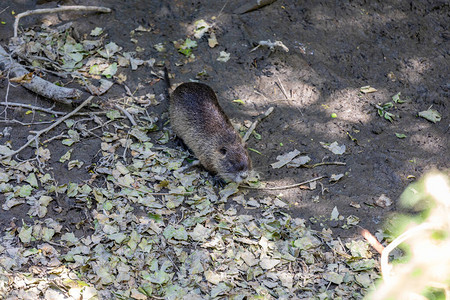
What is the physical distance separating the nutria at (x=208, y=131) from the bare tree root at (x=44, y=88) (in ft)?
3.48

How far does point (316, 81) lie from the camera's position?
5461 mm

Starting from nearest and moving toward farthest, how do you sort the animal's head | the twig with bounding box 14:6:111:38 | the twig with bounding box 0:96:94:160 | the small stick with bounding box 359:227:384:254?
the small stick with bounding box 359:227:384:254
the twig with bounding box 0:96:94:160
the animal's head
the twig with bounding box 14:6:111:38

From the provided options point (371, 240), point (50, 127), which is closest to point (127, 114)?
point (50, 127)

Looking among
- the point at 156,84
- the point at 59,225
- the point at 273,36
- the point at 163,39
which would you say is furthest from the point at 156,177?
the point at 273,36

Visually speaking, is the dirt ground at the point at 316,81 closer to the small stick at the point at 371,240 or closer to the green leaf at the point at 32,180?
the small stick at the point at 371,240

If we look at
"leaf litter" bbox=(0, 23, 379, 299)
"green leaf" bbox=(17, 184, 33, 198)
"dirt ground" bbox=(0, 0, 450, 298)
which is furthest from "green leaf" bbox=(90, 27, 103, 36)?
"green leaf" bbox=(17, 184, 33, 198)

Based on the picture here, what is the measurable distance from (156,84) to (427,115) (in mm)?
3133

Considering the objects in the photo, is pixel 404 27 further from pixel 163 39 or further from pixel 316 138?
pixel 163 39

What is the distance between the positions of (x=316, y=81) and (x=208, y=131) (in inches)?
62.9

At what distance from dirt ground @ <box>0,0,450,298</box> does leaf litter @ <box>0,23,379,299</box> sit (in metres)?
0.21

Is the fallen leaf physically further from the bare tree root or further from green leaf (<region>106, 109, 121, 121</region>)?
the bare tree root

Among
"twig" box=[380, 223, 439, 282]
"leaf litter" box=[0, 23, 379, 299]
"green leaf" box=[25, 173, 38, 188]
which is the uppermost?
"twig" box=[380, 223, 439, 282]

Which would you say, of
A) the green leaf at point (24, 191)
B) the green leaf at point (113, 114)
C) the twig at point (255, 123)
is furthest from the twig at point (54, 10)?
the twig at point (255, 123)

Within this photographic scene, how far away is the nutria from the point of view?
450 centimetres
